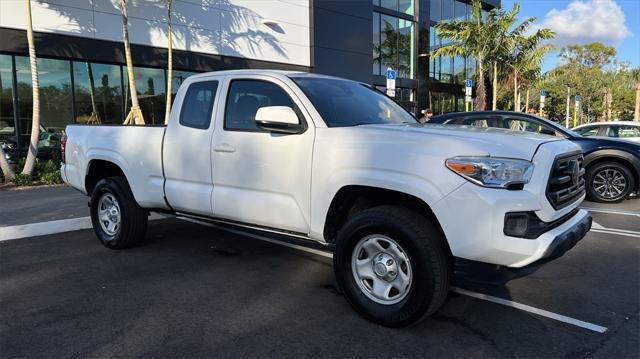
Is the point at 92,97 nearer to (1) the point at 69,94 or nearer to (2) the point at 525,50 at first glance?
(1) the point at 69,94

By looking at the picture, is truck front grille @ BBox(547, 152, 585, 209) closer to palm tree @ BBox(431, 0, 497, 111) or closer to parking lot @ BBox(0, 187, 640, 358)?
parking lot @ BBox(0, 187, 640, 358)

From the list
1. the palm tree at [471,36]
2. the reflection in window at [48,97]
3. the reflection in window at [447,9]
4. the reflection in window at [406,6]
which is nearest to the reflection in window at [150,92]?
the reflection in window at [48,97]

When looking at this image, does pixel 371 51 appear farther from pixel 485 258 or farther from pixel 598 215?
pixel 485 258

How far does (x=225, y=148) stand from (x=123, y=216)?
5.89 feet

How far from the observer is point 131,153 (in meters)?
5.38

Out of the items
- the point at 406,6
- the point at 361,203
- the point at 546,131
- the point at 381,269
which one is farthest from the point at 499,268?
the point at 406,6

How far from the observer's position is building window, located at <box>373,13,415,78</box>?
23.7 m

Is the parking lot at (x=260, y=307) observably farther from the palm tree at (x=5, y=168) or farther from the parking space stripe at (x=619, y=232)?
the palm tree at (x=5, y=168)

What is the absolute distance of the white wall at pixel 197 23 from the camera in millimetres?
13172

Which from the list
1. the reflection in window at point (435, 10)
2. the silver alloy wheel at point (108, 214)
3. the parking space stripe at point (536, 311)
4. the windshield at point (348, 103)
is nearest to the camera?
the parking space stripe at point (536, 311)

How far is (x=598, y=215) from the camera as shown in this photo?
26.2 ft

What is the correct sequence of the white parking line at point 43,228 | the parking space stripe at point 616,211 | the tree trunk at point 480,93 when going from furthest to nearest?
the tree trunk at point 480,93
the parking space stripe at point 616,211
the white parking line at point 43,228

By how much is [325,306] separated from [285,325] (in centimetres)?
49

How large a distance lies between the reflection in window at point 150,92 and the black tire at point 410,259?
43.2 ft
